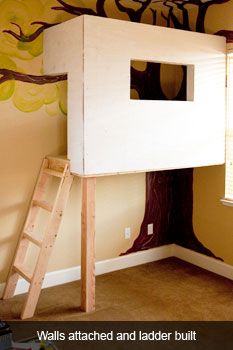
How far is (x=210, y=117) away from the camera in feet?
12.7

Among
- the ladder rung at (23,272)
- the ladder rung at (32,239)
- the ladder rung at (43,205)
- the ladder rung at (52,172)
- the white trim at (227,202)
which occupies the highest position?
the ladder rung at (52,172)

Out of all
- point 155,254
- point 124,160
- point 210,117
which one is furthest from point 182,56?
point 155,254

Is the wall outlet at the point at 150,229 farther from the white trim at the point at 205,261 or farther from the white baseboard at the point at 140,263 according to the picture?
the white trim at the point at 205,261

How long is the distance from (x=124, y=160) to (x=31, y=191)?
36.2 inches

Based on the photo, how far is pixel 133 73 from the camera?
4.12 metres

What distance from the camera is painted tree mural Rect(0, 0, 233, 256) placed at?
11.3 feet

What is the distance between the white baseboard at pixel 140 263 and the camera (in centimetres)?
387

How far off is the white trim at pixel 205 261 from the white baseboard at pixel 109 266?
131 mm

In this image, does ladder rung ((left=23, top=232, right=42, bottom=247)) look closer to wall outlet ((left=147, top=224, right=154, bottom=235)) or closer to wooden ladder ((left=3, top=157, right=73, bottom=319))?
wooden ladder ((left=3, top=157, right=73, bottom=319))

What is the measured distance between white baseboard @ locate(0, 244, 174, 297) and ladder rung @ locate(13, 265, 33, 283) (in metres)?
0.26

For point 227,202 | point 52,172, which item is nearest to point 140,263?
point 227,202

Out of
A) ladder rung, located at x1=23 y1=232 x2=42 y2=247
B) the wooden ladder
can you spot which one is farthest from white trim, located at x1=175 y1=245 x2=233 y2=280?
ladder rung, located at x1=23 y1=232 x2=42 y2=247

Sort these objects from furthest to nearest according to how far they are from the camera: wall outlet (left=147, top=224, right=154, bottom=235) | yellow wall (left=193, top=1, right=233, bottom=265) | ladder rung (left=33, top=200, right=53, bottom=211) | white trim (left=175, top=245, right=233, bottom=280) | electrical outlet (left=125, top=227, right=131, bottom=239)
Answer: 1. wall outlet (left=147, top=224, right=154, bottom=235)
2. electrical outlet (left=125, top=227, right=131, bottom=239)
3. white trim (left=175, top=245, right=233, bottom=280)
4. yellow wall (left=193, top=1, right=233, bottom=265)
5. ladder rung (left=33, top=200, right=53, bottom=211)

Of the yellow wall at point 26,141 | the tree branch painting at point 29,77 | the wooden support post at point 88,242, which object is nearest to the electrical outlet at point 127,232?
the yellow wall at point 26,141
